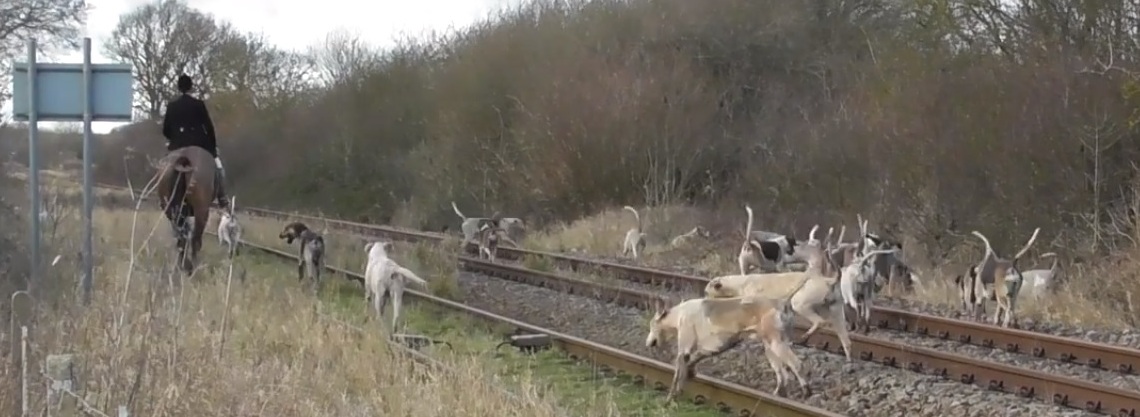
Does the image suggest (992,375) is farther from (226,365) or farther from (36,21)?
(36,21)

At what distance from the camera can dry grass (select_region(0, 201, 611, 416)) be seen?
21.0ft

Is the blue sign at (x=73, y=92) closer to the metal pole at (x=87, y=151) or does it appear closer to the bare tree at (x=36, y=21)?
the metal pole at (x=87, y=151)

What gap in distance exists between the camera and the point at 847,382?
9898 mm

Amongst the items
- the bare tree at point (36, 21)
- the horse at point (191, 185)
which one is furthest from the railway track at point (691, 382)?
the bare tree at point (36, 21)

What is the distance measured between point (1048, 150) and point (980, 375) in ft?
33.5

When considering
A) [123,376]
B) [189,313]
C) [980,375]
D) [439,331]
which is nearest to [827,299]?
[980,375]

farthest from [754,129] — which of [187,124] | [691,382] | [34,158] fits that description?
[34,158]

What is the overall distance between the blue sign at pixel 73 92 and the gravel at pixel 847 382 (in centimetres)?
484

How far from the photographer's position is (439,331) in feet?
42.1

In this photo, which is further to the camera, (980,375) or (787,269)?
(787,269)

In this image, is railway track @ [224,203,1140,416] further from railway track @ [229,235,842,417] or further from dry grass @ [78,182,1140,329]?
railway track @ [229,235,842,417]

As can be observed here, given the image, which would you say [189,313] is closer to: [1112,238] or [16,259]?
[16,259]

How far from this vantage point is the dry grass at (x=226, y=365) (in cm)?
641

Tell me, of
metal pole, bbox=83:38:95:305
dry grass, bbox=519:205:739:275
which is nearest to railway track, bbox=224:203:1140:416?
dry grass, bbox=519:205:739:275
